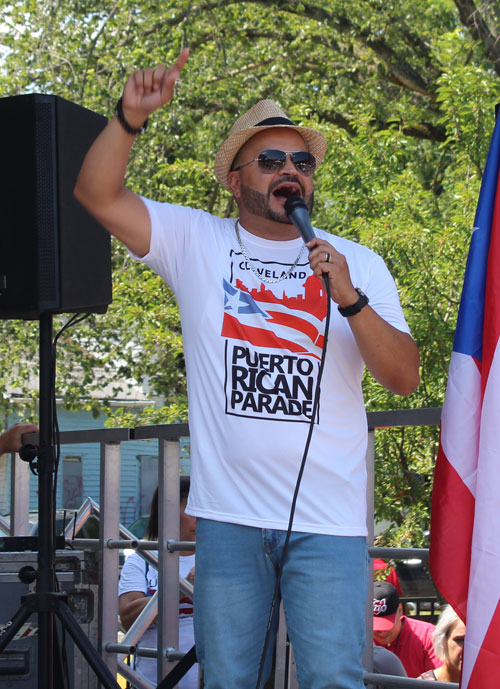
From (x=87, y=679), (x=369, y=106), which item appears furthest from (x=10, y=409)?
(x=87, y=679)

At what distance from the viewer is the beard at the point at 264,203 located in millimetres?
2430

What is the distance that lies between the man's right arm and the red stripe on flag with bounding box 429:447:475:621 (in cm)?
111

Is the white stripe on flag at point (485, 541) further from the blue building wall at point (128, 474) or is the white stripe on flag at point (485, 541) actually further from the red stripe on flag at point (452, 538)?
the blue building wall at point (128, 474)

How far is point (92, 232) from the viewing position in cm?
328

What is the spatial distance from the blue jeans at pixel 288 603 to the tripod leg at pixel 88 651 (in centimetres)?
67

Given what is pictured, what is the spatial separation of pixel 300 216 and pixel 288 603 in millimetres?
905

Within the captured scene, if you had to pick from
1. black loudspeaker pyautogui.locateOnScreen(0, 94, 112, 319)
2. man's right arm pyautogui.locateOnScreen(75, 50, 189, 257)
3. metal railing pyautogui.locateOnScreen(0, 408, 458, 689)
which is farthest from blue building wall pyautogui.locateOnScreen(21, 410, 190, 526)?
man's right arm pyautogui.locateOnScreen(75, 50, 189, 257)

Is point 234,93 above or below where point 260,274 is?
above

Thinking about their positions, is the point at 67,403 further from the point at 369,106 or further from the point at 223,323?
the point at 223,323

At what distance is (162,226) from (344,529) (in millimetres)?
893

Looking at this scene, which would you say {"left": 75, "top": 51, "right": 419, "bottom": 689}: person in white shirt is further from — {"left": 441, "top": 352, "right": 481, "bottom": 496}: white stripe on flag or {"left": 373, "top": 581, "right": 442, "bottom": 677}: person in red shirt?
{"left": 373, "top": 581, "right": 442, "bottom": 677}: person in red shirt

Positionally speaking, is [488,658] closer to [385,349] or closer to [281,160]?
[385,349]

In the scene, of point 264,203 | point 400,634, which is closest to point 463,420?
point 264,203

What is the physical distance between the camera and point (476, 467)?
250 cm
